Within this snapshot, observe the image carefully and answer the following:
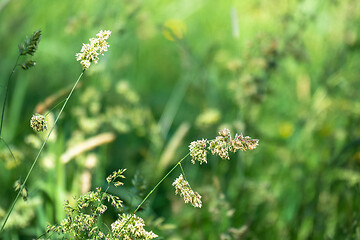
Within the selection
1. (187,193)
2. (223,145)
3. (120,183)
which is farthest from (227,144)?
(120,183)

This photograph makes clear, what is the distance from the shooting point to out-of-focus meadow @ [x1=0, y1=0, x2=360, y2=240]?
79.4 inches

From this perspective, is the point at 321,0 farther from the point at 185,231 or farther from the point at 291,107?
the point at 185,231

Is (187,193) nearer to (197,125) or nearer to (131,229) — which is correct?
(131,229)

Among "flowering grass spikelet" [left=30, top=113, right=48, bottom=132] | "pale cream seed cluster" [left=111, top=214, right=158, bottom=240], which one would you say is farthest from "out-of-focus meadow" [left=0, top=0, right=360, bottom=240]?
"flowering grass spikelet" [left=30, top=113, right=48, bottom=132]

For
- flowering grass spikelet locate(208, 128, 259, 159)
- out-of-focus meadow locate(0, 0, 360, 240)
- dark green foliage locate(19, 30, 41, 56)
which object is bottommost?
flowering grass spikelet locate(208, 128, 259, 159)

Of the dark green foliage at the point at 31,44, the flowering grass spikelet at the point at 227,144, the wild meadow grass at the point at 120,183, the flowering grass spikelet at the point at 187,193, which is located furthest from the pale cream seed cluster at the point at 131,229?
the dark green foliage at the point at 31,44

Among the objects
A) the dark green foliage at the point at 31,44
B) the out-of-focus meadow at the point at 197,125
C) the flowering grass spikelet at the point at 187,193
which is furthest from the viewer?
the out-of-focus meadow at the point at 197,125

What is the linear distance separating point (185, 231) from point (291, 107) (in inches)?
59.7

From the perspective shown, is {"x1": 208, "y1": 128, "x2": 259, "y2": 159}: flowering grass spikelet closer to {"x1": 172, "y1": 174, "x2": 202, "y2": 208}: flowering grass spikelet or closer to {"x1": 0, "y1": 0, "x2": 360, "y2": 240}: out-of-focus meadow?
{"x1": 172, "y1": 174, "x2": 202, "y2": 208}: flowering grass spikelet

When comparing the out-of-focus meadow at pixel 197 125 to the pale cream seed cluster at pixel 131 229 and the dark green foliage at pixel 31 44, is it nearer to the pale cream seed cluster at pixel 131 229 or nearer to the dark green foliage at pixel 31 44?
the pale cream seed cluster at pixel 131 229

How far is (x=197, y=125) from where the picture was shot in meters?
2.62

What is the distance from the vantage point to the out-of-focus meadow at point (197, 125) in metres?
2.02

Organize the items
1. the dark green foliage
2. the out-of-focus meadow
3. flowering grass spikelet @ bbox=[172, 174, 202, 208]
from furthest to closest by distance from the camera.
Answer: the out-of-focus meadow
the dark green foliage
flowering grass spikelet @ bbox=[172, 174, 202, 208]

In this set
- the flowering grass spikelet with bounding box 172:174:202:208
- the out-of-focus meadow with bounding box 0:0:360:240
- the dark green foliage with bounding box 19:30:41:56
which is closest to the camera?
the flowering grass spikelet with bounding box 172:174:202:208
